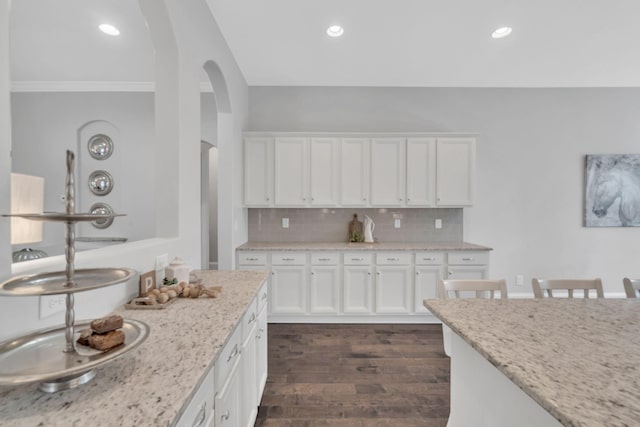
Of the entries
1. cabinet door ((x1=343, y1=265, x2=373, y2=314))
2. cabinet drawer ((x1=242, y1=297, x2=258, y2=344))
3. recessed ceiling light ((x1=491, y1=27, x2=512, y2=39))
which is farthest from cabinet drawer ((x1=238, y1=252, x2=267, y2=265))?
recessed ceiling light ((x1=491, y1=27, x2=512, y2=39))

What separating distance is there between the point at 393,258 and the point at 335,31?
249cm

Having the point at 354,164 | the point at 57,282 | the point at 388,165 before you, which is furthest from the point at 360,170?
the point at 57,282

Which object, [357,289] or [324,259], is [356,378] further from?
[324,259]

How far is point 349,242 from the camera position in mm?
4207

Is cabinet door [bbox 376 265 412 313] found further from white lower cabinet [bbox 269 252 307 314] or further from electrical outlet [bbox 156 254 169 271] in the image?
electrical outlet [bbox 156 254 169 271]

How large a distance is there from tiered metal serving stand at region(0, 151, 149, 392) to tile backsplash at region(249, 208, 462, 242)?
10.9ft

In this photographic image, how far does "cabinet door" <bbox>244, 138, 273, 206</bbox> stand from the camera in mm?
3932

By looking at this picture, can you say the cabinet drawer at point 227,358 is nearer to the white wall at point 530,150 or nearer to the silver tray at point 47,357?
the silver tray at point 47,357

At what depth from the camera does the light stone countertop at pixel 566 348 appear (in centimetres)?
78

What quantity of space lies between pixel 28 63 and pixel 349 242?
4.47 meters

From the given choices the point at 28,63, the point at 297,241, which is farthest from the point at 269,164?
the point at 28,63

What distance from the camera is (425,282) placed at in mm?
3715

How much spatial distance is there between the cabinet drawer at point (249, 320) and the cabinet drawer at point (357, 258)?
1.87m

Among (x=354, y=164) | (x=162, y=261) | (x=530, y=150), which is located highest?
(x=530, y=150)
